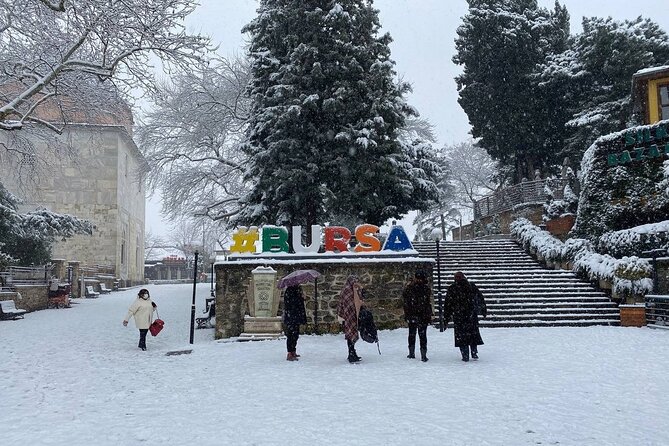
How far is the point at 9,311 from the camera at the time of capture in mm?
17828

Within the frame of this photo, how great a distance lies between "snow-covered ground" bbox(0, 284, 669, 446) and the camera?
212 inches

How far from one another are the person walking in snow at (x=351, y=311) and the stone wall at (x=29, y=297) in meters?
14.6

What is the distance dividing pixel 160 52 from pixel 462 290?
11.6 meters

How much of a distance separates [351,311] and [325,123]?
10489 mm

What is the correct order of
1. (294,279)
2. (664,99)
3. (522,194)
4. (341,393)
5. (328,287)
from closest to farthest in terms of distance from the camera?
(341,393) < (294,279) < (328,287) < (664,99) < (522,194)

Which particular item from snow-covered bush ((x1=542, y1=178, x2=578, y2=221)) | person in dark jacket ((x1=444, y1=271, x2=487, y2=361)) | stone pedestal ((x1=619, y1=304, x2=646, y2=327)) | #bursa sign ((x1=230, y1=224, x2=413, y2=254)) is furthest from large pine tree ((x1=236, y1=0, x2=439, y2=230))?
person in dark jacket ((x1=444, y1=271, x2=487, y2=361))

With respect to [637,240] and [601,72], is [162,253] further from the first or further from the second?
[637,240]

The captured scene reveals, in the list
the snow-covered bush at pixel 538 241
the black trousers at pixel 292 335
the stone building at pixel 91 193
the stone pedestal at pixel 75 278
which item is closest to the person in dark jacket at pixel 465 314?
the black trousers at pixel 292 335

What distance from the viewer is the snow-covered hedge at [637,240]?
16031 millimetres

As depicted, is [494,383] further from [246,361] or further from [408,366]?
[246,361]

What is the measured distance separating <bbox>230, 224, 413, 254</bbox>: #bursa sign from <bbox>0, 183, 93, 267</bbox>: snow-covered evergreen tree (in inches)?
489

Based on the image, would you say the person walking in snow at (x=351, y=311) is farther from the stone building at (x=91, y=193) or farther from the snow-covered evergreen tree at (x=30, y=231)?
the stone building at (x=91, y=193)

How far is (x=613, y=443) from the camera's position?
4.95 metres

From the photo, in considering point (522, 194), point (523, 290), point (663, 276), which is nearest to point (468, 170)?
point (522, 194)
